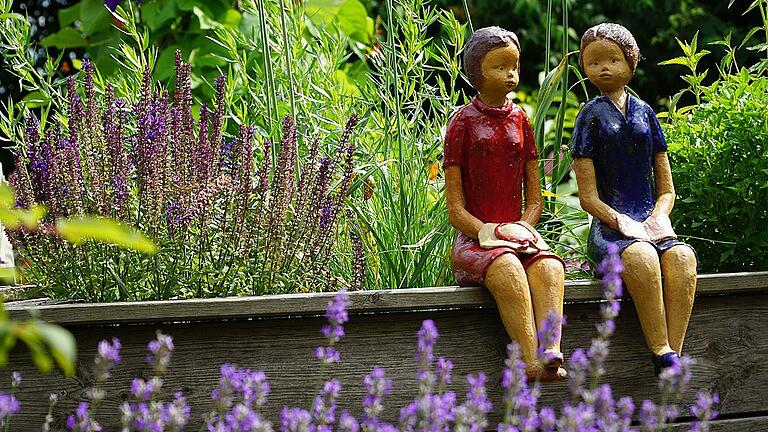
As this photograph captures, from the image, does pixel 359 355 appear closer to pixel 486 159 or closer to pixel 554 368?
pixel 554 368

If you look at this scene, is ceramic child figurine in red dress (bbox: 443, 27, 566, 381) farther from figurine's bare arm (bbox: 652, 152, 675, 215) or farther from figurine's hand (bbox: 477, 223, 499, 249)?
figurine's bare arm (bbox: 652, 152, 675, 215)

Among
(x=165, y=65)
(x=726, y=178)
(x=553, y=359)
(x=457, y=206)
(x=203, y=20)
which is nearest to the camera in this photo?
(x=553, y=359)

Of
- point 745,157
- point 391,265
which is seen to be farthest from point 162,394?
point 745,157

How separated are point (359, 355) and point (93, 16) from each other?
11.1 ft

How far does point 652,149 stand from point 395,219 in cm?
67

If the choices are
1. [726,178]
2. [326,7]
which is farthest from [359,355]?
[326,7]

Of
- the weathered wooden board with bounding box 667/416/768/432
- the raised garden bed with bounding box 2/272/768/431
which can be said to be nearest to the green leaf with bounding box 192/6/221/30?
the raised garden bed with bounding box 2/272/768/431

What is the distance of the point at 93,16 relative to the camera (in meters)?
4.90

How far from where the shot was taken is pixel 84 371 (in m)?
2.05

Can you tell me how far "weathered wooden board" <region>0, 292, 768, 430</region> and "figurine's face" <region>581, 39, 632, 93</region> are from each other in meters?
0.54

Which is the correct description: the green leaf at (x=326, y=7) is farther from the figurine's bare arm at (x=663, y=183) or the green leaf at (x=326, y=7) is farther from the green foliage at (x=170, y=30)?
the figurine's bare arm at (x=663, y=183)

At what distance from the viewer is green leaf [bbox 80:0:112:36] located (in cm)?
490

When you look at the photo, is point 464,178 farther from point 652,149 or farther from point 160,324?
point 160,324

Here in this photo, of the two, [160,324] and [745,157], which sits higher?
[745,157]
